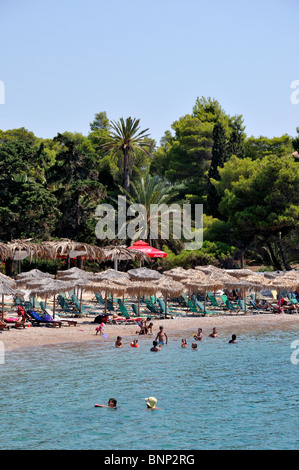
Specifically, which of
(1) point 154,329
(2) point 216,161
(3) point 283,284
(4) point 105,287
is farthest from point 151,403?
(2) point 216,161

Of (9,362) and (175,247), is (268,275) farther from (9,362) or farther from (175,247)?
→ (9,362)

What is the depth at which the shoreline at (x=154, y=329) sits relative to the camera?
2150cm

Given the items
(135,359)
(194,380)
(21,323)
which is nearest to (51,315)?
(21,323)

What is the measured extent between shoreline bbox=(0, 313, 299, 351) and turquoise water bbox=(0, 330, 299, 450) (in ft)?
3.35

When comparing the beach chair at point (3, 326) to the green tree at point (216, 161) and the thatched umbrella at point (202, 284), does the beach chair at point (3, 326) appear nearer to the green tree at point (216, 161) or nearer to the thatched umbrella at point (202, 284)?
the thatched umbrella at point (202, 284)

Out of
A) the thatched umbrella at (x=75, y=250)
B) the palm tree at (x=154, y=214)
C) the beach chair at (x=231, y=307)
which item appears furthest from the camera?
the palm tree at (x=154, y=214)

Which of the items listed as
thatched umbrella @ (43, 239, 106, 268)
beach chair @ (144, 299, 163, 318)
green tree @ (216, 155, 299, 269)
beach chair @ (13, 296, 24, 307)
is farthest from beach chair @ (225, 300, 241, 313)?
green tree @ (216, 155, 299, 269)

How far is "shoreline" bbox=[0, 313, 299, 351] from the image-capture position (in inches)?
846

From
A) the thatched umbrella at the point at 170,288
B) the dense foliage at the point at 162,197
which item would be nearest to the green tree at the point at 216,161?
the dense foliage at the point at 162,197

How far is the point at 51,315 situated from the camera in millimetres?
26203

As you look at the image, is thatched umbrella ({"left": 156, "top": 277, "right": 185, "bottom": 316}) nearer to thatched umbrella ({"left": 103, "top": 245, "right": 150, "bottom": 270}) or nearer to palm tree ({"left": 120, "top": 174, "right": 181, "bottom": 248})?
thatched umbrella ({"left": 103, "top": 245, "right": 150, "bottom": 270})

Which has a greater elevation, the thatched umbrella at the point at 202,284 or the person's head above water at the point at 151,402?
the thatched umbrella at the point at 202,284

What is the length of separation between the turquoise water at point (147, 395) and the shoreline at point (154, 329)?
1022 millimetres

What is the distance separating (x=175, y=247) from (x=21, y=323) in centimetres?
2706
